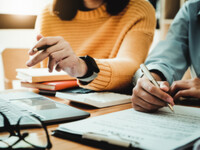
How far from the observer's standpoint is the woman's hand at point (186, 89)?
0.68 meters

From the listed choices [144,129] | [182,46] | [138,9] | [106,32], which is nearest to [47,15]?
[106,32]

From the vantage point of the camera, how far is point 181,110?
0.59 metres

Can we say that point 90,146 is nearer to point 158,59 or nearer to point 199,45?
point 158,59

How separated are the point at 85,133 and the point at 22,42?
5.28 feet

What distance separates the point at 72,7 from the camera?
1349mm

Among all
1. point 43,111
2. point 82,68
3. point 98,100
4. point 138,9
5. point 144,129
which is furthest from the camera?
point 138,9

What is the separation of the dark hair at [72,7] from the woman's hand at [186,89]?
2.25ft

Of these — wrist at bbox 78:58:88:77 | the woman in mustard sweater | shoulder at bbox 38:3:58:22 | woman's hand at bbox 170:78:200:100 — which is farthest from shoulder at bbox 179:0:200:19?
shoulder at bbox 38:3:58:22

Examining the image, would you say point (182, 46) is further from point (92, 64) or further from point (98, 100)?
point (98, 100)

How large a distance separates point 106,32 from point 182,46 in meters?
0.43

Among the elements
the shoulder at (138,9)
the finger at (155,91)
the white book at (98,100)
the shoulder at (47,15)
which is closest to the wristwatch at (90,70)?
the white book at (98,100)

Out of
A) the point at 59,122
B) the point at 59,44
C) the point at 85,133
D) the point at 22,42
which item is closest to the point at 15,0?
the point at 22,42

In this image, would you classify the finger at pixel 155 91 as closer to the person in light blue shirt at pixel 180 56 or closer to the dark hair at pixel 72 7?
the person in light blue shirt at pixel 180 56

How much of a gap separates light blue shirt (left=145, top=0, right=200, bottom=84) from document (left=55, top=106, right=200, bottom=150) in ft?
1.39
